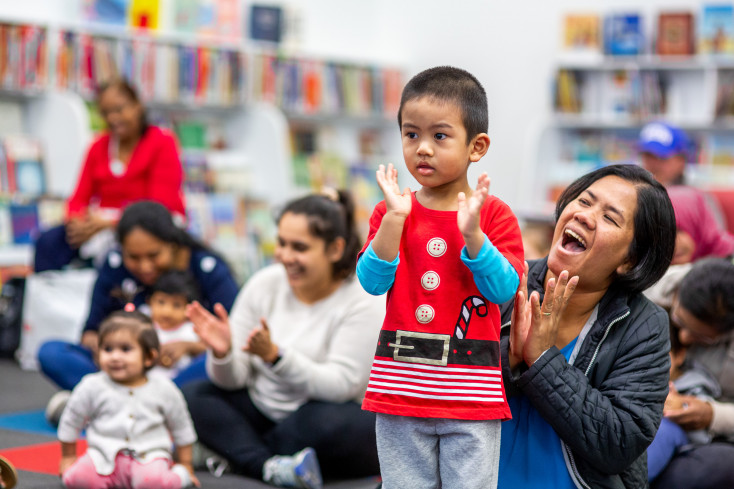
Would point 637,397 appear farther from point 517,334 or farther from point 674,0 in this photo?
point 674,0

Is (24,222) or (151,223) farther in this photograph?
(24,222)

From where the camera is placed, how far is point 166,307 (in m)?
3.06

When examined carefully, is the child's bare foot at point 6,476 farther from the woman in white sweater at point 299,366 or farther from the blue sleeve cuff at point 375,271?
the blue sleeve cuff at point 375,271

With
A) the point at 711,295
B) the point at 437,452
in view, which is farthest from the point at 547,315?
A: the point at 711,295

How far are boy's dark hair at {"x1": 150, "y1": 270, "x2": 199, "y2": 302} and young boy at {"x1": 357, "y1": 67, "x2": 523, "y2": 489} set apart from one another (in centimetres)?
156

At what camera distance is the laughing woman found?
1702mm

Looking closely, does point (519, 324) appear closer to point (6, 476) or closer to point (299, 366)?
point (299, 366)

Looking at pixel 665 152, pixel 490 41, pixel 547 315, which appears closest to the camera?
pixel 547 315

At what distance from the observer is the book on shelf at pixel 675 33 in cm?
617

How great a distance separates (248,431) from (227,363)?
0.20 meters

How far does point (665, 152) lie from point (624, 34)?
251cm

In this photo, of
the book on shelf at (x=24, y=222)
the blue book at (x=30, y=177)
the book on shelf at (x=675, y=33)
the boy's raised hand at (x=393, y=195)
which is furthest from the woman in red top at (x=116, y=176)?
the book on shelf at (x=675, y=33)

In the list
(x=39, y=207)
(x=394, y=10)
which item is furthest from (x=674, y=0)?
(x=39, y=207)

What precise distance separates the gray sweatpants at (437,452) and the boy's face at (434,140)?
41 centimetres
